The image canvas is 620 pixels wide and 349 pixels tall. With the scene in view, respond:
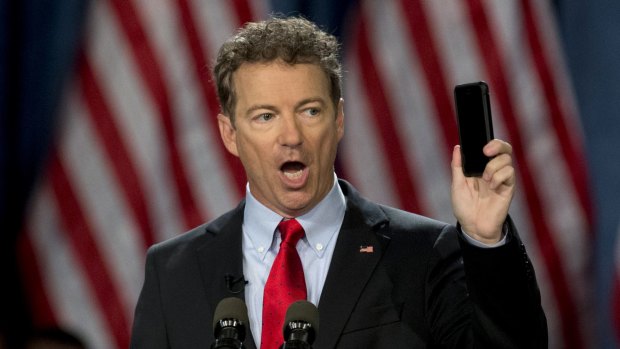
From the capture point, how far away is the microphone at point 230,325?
5.42ft

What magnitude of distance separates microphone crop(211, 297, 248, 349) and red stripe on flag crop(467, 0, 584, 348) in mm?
2236

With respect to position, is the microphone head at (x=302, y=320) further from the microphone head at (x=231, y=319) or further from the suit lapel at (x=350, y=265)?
the suit lapel at (x=350, y=265)

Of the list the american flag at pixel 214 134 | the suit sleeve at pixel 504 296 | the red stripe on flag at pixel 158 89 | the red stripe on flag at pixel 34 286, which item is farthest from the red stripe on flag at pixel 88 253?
the suit sleeve at pixel 504 296

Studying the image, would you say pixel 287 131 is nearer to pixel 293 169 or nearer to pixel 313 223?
pixel 293 169

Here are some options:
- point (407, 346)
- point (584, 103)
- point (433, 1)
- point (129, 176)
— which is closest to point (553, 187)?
point (584, 103)

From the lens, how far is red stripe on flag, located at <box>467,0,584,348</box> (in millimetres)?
3789

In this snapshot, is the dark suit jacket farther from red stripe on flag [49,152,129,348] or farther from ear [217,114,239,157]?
red stripe on flag [49,152,129,348]

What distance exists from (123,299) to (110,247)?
186 millimetres

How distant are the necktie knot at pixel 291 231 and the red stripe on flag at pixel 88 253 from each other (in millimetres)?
1661

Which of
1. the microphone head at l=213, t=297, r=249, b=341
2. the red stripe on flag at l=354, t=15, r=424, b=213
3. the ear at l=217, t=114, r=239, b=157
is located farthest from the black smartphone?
the red stripe on flag at l=354, t=15, r=424, b=213

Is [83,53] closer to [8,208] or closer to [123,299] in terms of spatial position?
[8,208]

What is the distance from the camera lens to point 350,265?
2301 mm

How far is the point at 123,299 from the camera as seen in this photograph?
12.7 ft

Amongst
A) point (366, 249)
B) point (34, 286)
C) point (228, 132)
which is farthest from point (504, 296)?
point (34, 286)
